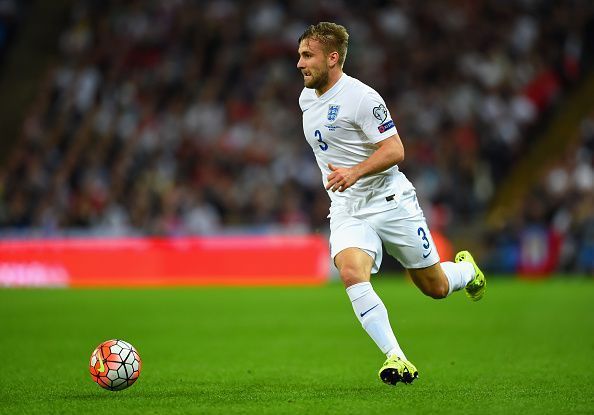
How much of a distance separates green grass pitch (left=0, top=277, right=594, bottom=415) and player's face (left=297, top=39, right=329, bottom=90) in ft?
7.04

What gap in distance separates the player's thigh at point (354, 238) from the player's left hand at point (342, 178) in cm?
48

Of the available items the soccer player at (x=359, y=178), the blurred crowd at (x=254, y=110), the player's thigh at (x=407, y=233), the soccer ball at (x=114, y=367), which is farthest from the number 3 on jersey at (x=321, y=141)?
the blurred crowd at (x=254, y=110)

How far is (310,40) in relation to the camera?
711cm

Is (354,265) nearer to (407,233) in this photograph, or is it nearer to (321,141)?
(407,233)

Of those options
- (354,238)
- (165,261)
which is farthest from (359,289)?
(165,261)

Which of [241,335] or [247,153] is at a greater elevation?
[247,153]

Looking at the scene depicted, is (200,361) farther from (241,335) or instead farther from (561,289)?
(561,289)

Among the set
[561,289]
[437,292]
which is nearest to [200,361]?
[437,292]

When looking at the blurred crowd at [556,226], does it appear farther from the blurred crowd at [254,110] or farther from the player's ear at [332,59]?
the player's ear at [332,59]

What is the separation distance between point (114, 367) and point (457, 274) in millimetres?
2773

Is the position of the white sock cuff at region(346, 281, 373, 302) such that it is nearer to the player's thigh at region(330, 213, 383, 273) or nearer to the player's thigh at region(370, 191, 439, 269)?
the player's thigh at region(330, 213, 383, 273)

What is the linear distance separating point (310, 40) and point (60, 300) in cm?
1011

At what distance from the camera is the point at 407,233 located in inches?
289

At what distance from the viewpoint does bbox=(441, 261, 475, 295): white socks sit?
7809mm
